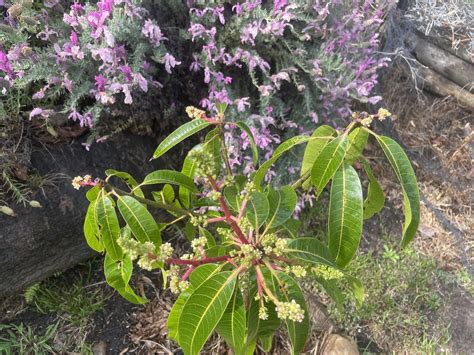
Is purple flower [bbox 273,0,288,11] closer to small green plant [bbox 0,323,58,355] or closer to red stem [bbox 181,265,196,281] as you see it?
red stem [bbox 181,265,196,281]

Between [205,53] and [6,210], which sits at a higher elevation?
[205,53]

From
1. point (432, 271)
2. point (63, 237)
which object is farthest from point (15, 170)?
point (432, 271)

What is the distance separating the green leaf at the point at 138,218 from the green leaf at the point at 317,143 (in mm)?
524

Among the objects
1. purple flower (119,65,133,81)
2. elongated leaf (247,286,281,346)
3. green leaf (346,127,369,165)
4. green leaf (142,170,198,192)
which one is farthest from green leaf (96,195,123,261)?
purple flower (119,65,133,81)

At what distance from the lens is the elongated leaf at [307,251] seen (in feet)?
4.30

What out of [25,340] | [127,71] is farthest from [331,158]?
[25,340]

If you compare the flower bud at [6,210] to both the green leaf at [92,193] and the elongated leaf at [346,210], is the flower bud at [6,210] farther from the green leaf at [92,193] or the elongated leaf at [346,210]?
the elongated leaf at [346,210]

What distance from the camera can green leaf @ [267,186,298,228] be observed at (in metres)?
1.47

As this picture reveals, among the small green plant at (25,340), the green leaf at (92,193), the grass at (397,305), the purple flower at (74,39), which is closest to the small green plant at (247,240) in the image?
the green leaf at (92,193)

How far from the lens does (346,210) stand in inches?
46.8

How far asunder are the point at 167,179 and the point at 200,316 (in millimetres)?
437

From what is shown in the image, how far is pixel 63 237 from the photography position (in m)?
2.22

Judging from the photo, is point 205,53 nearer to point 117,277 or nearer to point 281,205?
point 281,205

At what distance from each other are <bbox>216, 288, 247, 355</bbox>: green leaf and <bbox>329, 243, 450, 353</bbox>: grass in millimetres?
1309
